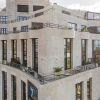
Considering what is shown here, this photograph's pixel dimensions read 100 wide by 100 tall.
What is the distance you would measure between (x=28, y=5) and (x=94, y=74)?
2265 centimetres

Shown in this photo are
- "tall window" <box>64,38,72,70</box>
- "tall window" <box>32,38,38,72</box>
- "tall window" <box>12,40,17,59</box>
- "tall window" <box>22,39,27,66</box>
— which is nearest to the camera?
"tall window" <box>64,38,72,70</box>

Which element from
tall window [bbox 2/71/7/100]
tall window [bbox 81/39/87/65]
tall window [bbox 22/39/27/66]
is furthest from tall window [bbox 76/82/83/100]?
tall window [bbox 2/71/7/100]

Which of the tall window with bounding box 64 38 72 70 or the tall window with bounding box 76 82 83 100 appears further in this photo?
the tall window with bounding box 64 38 72 70

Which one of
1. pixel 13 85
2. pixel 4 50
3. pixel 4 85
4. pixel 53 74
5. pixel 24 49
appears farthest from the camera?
pixel 4 50

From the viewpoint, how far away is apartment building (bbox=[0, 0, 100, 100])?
26.3 m

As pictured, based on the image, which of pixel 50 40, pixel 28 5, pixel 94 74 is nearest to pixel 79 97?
pixel 94 74

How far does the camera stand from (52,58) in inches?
1166

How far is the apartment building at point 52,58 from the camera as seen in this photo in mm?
26297

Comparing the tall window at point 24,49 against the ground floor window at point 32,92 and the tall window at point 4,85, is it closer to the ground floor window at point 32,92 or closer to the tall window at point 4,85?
the tall window at point 4,85

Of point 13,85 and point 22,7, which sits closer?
point 13,85

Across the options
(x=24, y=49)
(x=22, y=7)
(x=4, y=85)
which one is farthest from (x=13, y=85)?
(x=22, y=7)

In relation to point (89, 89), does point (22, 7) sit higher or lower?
higher

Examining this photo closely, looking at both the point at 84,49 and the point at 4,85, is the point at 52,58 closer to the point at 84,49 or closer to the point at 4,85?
the point at 84,49

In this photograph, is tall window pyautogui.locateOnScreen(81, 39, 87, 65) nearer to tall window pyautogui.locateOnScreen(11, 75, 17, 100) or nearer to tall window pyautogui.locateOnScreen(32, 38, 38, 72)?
tall window pyautogui.locateOnScreen(32, 38, 38, 72)
